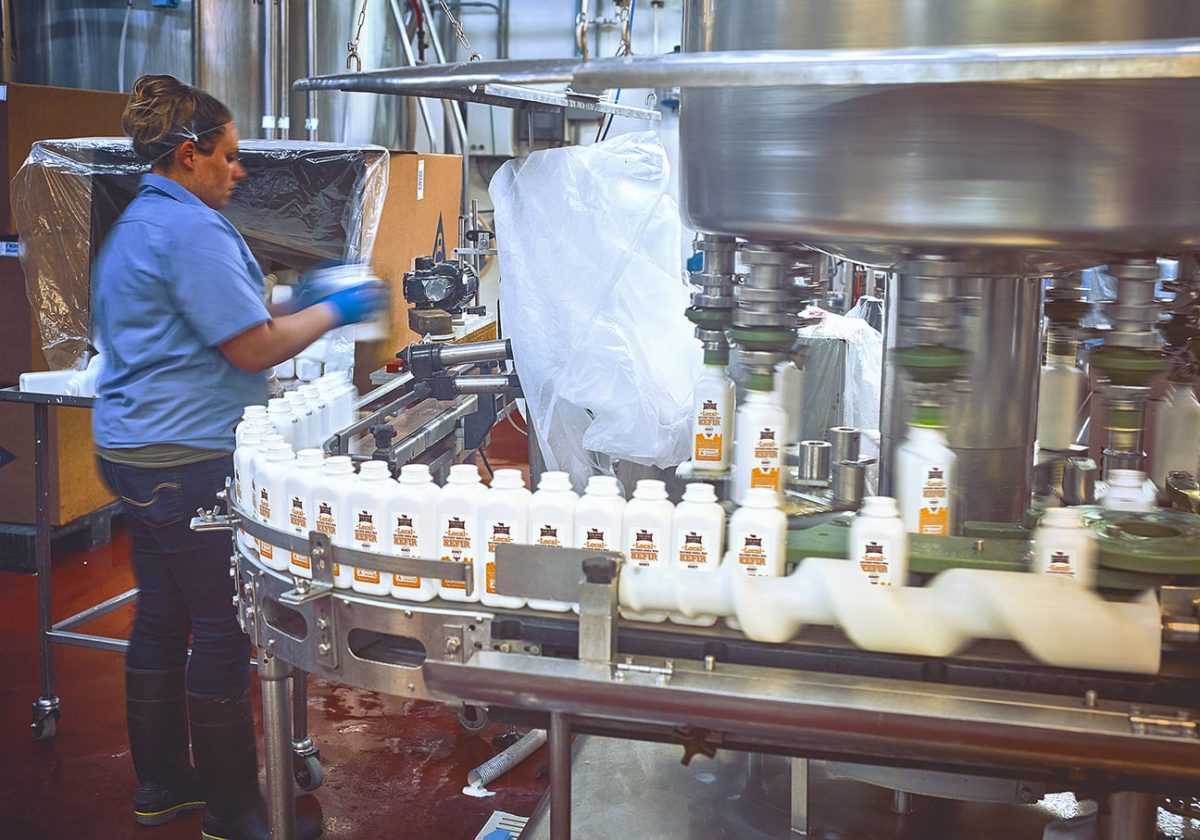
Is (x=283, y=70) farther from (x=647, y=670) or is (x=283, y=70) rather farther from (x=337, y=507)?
(x=647, y=670)

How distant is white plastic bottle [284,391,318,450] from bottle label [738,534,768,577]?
0.93 m

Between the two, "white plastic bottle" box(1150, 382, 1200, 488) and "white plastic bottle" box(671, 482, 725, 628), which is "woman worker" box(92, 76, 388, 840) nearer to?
"white plastic bottle" box(671, 482, 725, 628)

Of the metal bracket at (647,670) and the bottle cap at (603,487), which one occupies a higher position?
the bottle cap at (603,487)

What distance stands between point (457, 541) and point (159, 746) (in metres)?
1.23

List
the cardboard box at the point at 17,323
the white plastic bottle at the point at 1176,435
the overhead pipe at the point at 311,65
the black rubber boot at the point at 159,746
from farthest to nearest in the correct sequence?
1. the overhead pipe at the point at 311,65
2. the cardboard box at the point at 17,323
3. the black rubber boot at the point at 159,746
4. the white plastic bottle at the point at 1176,435

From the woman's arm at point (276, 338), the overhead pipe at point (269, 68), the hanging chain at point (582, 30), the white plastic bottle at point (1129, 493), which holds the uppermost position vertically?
the overhead pipe at point (269, 68)

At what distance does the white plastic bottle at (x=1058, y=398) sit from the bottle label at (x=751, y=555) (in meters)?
0.70

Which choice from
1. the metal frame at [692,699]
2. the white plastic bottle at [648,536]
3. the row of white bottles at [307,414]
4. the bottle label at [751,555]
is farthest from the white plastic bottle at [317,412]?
the bottle label at [751,555]

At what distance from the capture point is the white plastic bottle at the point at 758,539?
1338 mm

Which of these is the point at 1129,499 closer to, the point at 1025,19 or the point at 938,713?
the point at 938,713

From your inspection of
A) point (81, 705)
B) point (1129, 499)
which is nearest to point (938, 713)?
point (1129, 499)

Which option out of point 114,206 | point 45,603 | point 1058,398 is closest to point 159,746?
point 45,603

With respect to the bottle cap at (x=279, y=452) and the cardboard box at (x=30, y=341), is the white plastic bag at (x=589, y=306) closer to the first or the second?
the bottle cap at (x=279, y=452)

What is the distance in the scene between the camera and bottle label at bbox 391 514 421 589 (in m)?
1.42
